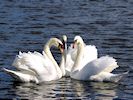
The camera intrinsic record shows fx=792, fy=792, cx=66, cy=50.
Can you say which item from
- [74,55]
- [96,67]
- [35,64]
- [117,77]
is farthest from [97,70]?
[74,55]

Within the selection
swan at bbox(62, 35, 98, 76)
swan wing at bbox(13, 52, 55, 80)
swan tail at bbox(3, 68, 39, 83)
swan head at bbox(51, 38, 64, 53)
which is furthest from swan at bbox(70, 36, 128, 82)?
swan tail at bbox(3, 68, 39, 83)

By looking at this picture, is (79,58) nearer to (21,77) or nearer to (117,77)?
(117,77)

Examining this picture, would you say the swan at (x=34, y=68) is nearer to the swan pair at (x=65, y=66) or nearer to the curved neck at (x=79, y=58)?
the swan pair at (x=65, y=66)

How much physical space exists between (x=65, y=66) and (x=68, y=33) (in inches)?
206

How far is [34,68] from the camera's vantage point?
21.1 meters

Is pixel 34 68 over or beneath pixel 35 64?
beneath

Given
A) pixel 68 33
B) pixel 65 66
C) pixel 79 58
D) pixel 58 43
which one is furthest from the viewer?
pixel 68 33

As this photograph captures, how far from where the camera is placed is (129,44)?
25984 mm

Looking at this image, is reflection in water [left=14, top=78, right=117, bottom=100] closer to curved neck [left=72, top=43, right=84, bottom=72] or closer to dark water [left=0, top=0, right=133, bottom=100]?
dark water [left=0, top=0, right=133, bottom=100]

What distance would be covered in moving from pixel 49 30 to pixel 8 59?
5784mm

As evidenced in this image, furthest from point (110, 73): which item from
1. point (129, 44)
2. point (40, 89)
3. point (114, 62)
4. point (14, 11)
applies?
point (14, 11)

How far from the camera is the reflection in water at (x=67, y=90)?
19.5 metres

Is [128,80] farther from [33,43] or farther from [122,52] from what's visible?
[33,43]

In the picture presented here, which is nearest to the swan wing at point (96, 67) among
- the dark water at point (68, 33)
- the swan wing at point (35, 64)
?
the dark water at point (68, 33)
